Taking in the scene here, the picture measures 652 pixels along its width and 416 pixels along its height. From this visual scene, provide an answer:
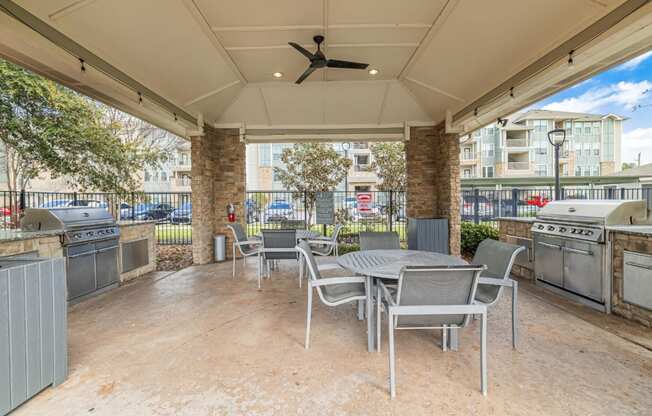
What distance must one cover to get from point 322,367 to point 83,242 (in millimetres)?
3583

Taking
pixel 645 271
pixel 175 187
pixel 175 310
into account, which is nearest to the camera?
pixel 645 271

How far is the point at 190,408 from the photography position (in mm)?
1854

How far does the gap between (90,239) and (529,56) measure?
→ 608 centimetres

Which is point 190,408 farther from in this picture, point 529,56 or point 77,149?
point 77,149

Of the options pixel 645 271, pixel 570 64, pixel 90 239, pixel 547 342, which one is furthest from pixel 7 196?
pixel 645 271

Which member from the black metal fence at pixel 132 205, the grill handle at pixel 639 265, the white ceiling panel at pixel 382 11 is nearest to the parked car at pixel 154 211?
the black metal fence at pixel 132 205

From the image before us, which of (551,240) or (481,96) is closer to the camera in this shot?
(551,240)

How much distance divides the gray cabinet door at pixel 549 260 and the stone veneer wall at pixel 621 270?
61 cm

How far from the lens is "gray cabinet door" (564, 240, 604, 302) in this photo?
3.40 metres

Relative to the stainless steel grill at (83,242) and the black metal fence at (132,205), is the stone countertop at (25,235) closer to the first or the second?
the stainless steel grill at (83,242)

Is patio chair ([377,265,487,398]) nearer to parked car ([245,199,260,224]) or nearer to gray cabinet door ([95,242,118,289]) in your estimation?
gray cabinet door ([95,242,118,289])

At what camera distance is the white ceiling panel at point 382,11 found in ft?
11.1

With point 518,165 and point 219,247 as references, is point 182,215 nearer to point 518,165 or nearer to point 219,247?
point 219,247

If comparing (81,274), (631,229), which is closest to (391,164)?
(631,229)
